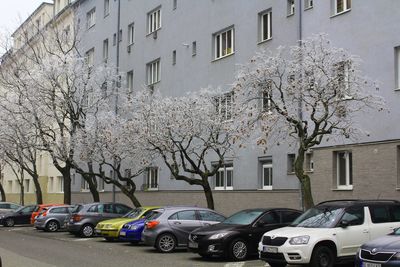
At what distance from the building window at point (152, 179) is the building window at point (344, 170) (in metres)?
13.5

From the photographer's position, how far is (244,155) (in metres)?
24.0

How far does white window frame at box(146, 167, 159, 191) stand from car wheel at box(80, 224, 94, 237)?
7.84m

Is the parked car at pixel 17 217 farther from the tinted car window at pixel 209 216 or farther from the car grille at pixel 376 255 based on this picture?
the car grille at pixel 376 255

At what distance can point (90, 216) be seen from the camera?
77.6 ft

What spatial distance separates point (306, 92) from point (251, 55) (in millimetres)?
8632

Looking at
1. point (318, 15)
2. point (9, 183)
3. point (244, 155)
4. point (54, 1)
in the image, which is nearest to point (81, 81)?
point (244, 155)

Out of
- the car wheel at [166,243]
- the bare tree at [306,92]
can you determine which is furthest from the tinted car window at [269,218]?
the car wheel at [166,243]

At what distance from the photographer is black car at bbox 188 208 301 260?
14562mm

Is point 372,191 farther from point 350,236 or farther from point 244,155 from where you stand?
point 244,155

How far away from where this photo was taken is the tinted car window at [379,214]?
13008 millimetres

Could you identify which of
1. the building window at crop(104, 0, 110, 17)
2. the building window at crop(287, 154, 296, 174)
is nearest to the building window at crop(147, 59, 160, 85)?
the building window at crop(104, 0, 110, 17)

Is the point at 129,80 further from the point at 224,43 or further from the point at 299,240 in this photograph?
the point at 299,240

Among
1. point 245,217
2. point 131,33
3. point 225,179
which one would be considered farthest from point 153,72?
point 245,217

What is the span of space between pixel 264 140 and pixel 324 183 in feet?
14.4
